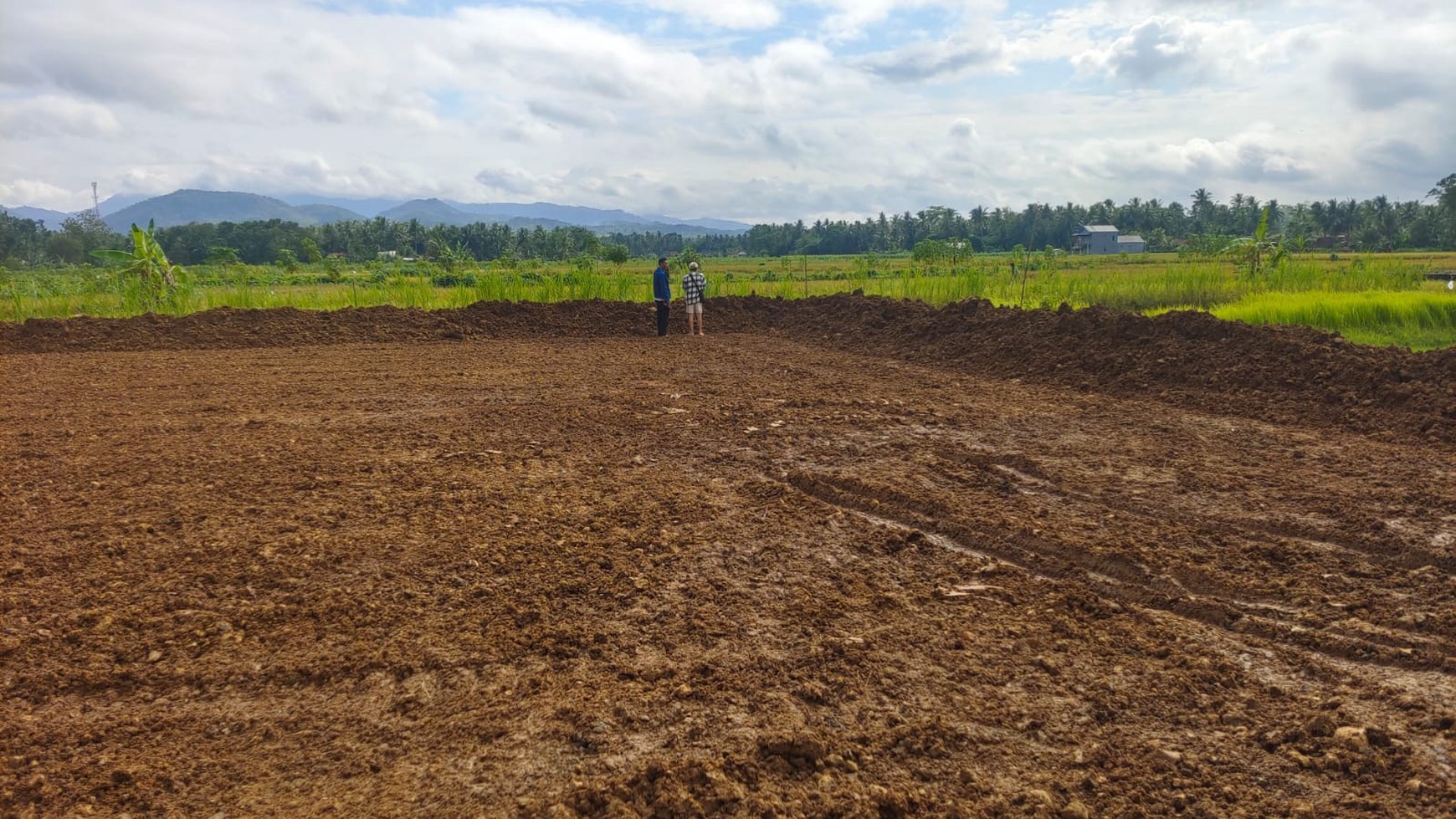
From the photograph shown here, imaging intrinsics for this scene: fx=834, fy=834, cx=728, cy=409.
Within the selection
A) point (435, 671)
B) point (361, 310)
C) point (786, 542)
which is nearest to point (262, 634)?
point (435, 671)

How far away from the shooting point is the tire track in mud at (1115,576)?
330 centimetres

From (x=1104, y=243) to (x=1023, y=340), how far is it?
64.5 metres

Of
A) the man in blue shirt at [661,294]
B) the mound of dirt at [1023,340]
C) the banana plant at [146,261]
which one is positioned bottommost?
the mound of dirt at [1023,340]

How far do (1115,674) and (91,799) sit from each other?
3.43 m

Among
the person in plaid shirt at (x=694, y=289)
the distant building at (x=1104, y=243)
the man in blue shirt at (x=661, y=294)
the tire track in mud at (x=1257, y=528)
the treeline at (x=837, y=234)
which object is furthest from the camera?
the distant building at (x=1104, y=243)

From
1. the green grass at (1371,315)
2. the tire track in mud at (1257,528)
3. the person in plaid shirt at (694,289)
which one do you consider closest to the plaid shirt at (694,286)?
the person in plaid shirt at (694,289)

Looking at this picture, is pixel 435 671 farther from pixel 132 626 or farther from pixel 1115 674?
pixel 1115 674

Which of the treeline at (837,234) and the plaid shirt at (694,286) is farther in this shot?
the treeline at (837,234)

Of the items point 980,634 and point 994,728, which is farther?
point 980,634

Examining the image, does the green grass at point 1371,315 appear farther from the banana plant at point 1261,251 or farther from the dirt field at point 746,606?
the banana plant at point 1261,251

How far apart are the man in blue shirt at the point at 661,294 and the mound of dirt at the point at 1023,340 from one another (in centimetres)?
75

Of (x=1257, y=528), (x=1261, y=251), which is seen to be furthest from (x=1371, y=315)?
(x=1257, y=528)

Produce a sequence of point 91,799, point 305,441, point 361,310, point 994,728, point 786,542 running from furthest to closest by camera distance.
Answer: point 361,310
point 305,441
point 786,542
point 994,728
point 91,799

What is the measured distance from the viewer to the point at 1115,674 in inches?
123
